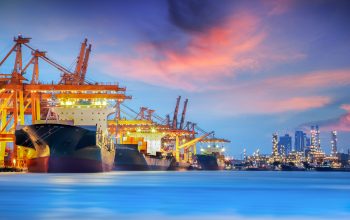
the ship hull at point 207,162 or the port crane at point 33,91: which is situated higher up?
the port crane at point 33,91

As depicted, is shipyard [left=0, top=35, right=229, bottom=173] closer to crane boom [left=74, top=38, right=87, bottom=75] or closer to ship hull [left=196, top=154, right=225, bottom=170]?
crane boom [left=74, top=38, right=87, bottom=75]

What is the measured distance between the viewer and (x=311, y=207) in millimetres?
18219

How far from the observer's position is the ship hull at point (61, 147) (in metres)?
52.6

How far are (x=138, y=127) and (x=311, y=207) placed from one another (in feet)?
318

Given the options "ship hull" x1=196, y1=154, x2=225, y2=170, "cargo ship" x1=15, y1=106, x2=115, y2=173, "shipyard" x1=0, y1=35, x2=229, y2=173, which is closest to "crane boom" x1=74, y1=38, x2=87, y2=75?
"shipyard" x1=0, y1=35, x2=229, y2=173

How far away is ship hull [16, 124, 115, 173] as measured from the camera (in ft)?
173

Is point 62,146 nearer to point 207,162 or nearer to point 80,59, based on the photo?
point 80,59

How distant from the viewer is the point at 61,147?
53062 mm

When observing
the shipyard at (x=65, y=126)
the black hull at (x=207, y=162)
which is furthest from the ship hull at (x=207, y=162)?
the shipyard at (x=65, y=126)

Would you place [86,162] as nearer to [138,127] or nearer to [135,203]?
[135,203]

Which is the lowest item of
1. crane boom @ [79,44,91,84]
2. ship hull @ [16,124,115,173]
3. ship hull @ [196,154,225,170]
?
ship hull @ [196,154,225,170]

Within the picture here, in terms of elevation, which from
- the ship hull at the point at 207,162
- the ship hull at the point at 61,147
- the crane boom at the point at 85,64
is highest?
the crane boom at the point at 85,64

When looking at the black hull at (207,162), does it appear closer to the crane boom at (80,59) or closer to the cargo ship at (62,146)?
the crane boom at (80,59)

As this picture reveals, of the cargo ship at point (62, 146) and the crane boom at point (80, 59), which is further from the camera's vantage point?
the crane boom at point (80, 59)
